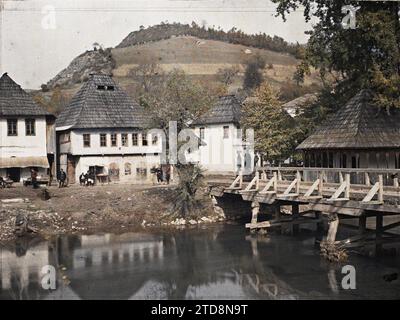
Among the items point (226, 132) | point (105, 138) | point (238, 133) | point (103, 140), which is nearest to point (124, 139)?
point (105, 138)

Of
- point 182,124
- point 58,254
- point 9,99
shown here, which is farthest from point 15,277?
point 9,99

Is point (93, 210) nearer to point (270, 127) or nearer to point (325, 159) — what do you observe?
point (325, 159)

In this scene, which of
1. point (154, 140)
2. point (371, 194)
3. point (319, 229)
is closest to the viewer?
point (371, 194)

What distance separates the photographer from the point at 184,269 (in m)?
21.8

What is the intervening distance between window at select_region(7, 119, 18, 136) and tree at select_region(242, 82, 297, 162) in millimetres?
17862

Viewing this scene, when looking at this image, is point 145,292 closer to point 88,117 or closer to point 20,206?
point 20,206

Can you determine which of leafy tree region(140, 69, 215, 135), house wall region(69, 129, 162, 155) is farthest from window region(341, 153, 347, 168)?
house wall region(69, 129, 162, 155)

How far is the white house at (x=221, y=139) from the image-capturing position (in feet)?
160

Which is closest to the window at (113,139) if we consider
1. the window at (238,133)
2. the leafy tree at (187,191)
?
the leafy tree at (187,191)

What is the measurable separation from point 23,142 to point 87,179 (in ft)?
18.2

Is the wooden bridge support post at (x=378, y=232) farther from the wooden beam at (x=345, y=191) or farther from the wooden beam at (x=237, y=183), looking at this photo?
the wooden beam at (x=237, y=183)

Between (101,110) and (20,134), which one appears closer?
(20,134)

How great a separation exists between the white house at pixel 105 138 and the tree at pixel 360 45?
16.5 metres
